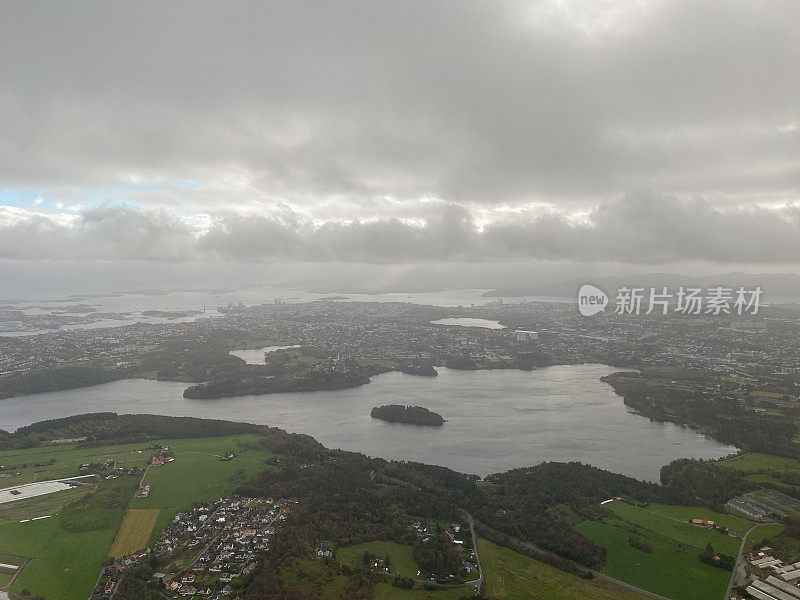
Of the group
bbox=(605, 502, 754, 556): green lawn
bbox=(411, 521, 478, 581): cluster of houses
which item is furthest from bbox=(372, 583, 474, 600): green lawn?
bbox=(605, 502, 754, 556): green lawn

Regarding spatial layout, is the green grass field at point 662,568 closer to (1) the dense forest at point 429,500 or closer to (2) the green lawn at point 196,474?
(1) the dense forest at point 429,500

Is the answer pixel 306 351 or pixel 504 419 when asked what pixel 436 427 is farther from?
pixel 306 351

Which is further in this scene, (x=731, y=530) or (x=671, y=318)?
(x=671, y=318)

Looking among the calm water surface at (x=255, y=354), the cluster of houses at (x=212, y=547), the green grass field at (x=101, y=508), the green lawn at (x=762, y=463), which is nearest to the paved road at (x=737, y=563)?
the green lawn at (x=762, y=463)

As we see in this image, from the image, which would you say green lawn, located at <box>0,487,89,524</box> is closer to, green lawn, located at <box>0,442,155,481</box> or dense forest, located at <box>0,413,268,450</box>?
green lawn, located at <box>0,442,155,481</box>

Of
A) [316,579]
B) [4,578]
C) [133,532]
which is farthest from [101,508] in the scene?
[316,579]

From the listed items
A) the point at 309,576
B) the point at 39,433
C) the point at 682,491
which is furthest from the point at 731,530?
the point at 39,433
